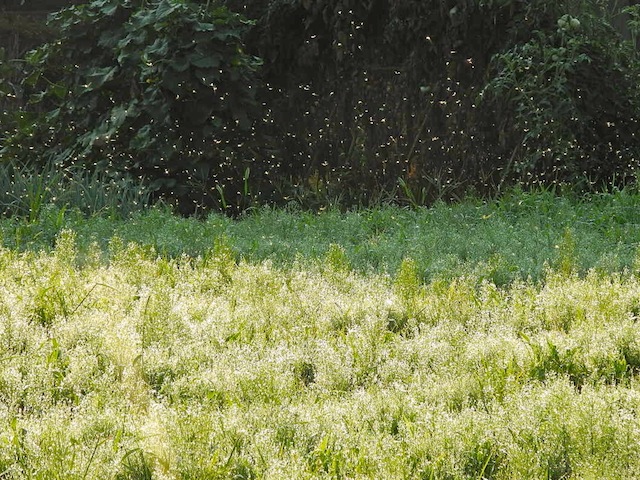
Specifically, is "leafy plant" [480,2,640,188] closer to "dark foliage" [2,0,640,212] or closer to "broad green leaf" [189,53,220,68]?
"dark foliage" [2,0,640,212]

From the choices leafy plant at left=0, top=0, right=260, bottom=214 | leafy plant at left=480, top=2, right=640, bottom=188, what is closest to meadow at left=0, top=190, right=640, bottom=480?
leafy plant at left=480, top=2, right=640, bottom=188

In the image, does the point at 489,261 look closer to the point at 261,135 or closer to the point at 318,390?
the point at 318,390

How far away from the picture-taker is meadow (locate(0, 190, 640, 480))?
2.12 meters

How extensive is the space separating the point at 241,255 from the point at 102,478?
2536mm

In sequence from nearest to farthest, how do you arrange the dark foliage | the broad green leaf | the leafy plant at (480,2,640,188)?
the leafy plant at (480,2,640,188) < the dark foliage < the broad green leaf

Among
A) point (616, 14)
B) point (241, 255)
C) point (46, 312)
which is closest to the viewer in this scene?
point (46, 312)

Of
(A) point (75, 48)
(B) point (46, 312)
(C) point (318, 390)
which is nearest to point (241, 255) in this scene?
(B) point (46, 312)

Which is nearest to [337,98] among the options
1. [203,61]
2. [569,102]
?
[203,61]

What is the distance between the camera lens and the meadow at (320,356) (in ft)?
6.97

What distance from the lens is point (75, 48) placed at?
765cm

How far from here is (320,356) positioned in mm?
2842

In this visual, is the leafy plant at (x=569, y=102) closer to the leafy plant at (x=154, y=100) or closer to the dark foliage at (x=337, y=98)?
the dark foliage at (x=337, y=98)

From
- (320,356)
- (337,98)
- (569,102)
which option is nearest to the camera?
(320,356)

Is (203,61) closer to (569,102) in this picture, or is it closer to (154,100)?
(154,100)
